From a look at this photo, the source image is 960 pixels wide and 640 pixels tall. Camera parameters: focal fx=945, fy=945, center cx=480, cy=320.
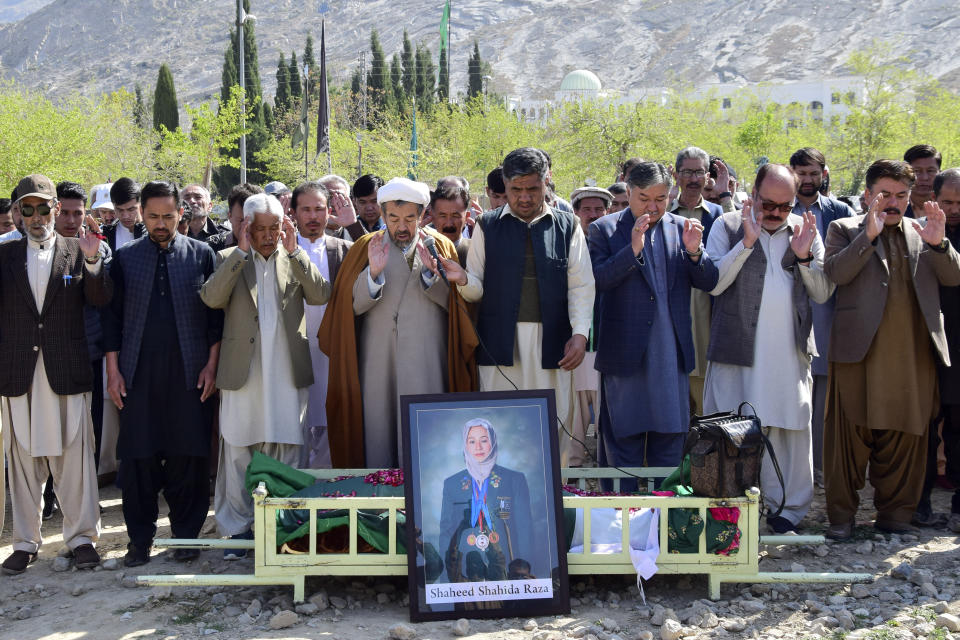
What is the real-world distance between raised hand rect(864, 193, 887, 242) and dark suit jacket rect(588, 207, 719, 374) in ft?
2.71

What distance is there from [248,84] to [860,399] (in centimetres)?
5683

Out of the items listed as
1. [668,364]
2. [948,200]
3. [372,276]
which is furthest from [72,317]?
[948,200]

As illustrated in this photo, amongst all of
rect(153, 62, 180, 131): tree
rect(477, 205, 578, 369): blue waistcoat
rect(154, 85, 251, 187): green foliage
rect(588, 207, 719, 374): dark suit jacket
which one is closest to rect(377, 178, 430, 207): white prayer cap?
rect(477, 205, 578, 369): blue waistcoat

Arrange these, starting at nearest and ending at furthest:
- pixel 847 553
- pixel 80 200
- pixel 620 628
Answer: pixel 620 628
pixel 847 553
pixel 80 200

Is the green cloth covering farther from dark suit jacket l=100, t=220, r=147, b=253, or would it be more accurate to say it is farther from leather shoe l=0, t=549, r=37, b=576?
dark suit jacket l=100, t=220, r=147, b=253

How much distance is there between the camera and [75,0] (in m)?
185

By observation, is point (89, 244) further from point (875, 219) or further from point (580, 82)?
point (580, 82)

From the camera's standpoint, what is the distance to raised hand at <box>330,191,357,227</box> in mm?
7012

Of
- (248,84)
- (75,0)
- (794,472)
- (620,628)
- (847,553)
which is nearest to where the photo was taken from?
(620,628)

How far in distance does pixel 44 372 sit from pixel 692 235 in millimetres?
3613

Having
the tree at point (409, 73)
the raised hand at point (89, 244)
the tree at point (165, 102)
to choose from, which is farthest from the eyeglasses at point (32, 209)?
the tree at point (409, 73)

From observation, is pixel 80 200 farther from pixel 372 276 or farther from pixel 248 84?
pixel 248 84

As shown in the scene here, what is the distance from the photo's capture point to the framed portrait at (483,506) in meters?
4.10

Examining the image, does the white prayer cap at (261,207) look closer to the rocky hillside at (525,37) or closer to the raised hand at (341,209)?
the raised hand at (341,209)
